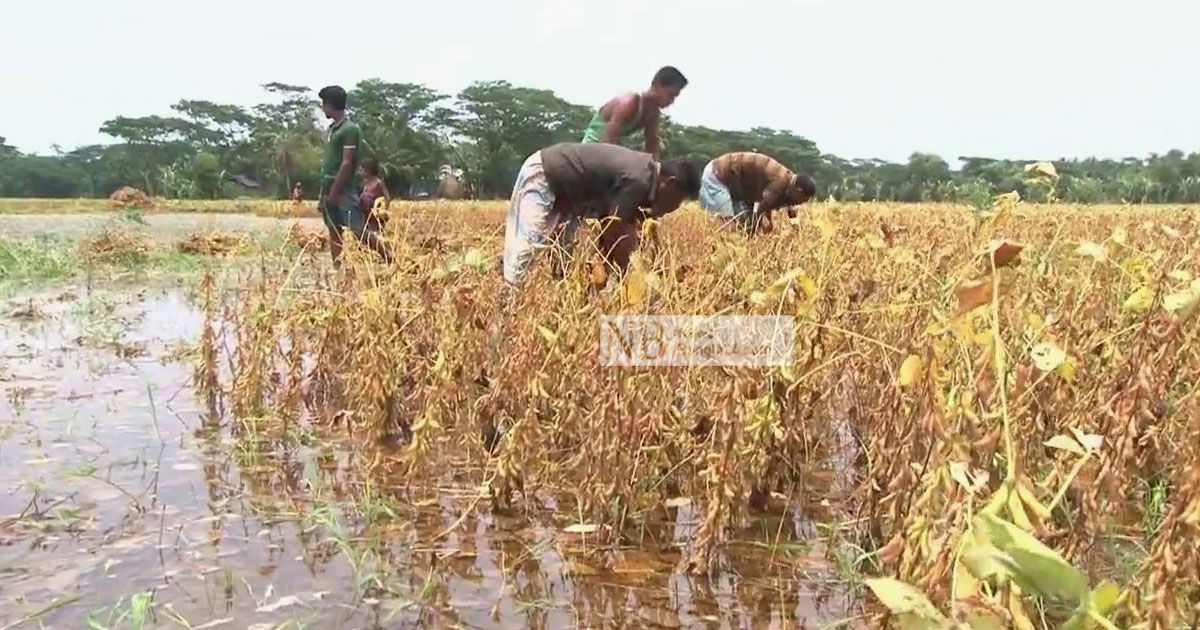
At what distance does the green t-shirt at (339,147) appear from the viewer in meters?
6.20

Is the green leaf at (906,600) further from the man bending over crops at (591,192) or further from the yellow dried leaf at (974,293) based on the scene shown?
the man bending over crops at (591,192)

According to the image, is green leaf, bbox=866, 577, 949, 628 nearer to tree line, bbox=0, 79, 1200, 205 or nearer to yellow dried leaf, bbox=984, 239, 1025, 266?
yellow dried leaf, bbox=984, 239, 1025, 266

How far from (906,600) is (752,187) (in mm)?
6034

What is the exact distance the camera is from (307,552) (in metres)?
2.25

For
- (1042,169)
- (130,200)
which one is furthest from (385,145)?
(1042,169)

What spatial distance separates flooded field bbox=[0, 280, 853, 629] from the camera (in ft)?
6.39

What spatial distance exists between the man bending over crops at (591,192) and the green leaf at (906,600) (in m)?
2.81

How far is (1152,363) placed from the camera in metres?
1.56

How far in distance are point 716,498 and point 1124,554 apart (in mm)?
991

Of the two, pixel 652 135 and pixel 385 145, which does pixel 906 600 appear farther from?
pixel 385 145

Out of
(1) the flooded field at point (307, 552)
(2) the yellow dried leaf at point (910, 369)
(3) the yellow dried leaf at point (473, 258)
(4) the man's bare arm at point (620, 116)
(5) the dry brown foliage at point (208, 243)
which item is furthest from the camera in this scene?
(5) the dry brown foliage at point (208, 243)

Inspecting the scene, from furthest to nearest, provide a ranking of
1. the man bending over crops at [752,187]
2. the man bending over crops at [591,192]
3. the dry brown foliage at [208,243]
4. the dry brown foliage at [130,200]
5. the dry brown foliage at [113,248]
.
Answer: the dry brown foliage at [130,200] → the dry brown foliage at [208,243] → the dry brown foliage at [113,248] → the man bending over crops at [752,187] → the man bending over crops at [591,192]

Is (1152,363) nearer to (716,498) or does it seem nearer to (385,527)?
(716,498)

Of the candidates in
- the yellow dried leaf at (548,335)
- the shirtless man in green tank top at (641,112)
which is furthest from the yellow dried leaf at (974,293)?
the shirtless man in green tank top at (641,112)
